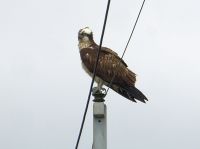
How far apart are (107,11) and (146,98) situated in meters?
5.65

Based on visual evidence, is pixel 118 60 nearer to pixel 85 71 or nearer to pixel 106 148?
pixel 85 71

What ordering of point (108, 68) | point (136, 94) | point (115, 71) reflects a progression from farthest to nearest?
point (108, 68) < point (115, 71) < point (136, 94)

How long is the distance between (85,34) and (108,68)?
0.97 metres

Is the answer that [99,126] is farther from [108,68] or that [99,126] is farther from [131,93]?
[108,68]

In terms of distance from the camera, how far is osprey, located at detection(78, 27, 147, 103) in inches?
607

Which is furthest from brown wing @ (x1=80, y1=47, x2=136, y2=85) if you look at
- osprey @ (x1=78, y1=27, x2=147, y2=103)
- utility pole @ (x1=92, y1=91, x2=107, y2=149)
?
utility pole @ (x1=92, y1=91, x2=107, y2=149)

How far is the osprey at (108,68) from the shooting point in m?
15.4

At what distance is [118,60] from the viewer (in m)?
16.5

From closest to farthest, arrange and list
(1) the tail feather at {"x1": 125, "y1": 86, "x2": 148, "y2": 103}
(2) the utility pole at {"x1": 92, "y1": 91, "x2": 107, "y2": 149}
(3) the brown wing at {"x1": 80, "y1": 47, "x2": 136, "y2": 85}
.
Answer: (2) the utility pole at {"x1": 92, "y1": 91, "x2": 107, "y2": 149}, (1) the tail feather at {"x1": 125, "y1": 86, "x2": 148, "y2": 103}, (3) the brown wing at {"x1": 80, "y1": 47, "x2": 136, "y2": 85}

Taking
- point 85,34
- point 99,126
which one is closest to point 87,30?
point 85,34

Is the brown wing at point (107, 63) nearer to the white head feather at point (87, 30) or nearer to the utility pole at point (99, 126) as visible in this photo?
the white head feather at point (87, 30)

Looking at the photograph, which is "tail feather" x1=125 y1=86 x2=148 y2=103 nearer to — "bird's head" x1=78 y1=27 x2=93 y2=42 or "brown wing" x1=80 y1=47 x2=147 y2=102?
"brown wing" x1=80 y1=47 x2=147 y2=102

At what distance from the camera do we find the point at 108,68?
16406 millimetres

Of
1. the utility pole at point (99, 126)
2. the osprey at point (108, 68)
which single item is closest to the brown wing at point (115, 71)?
the osprey at point (108, 68)
